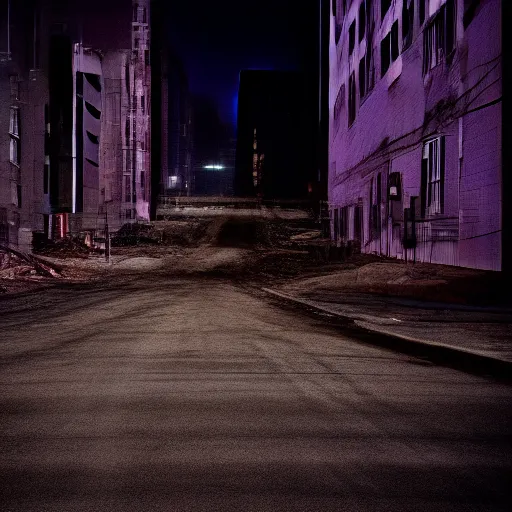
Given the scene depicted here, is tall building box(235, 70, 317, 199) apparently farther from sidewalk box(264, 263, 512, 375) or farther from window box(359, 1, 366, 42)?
sidewalk box(264, 263, 512, 375)

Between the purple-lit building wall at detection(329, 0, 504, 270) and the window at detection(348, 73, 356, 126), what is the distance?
55mm

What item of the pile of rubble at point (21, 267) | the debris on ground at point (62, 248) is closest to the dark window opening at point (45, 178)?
the debris on ground at point (62, 248)

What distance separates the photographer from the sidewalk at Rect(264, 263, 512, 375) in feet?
29.0

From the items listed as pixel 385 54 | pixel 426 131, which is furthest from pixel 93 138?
pixel 426 131

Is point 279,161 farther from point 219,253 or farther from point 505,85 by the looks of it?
point 505,85

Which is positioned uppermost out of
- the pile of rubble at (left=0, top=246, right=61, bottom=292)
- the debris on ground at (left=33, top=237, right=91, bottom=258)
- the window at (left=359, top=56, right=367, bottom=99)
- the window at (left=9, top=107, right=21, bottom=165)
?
the window at (left=359, top=56, right=367, bottom=99)

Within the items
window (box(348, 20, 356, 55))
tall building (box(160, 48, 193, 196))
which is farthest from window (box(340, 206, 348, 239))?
tall building (box(160, 48, 193, 196))

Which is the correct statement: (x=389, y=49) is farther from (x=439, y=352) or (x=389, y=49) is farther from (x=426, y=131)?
(x=439, y=352)

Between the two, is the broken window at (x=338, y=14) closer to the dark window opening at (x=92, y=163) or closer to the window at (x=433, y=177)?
the dark window opening at (x=92, y=163)

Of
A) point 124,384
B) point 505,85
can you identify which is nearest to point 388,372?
point 124,384

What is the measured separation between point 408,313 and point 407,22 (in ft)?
37.9

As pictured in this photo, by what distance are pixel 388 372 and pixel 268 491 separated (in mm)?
3761

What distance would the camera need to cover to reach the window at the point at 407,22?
749 inches

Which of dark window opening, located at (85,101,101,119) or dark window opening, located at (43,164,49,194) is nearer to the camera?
dark window opening, located at (43,164,49,194)
